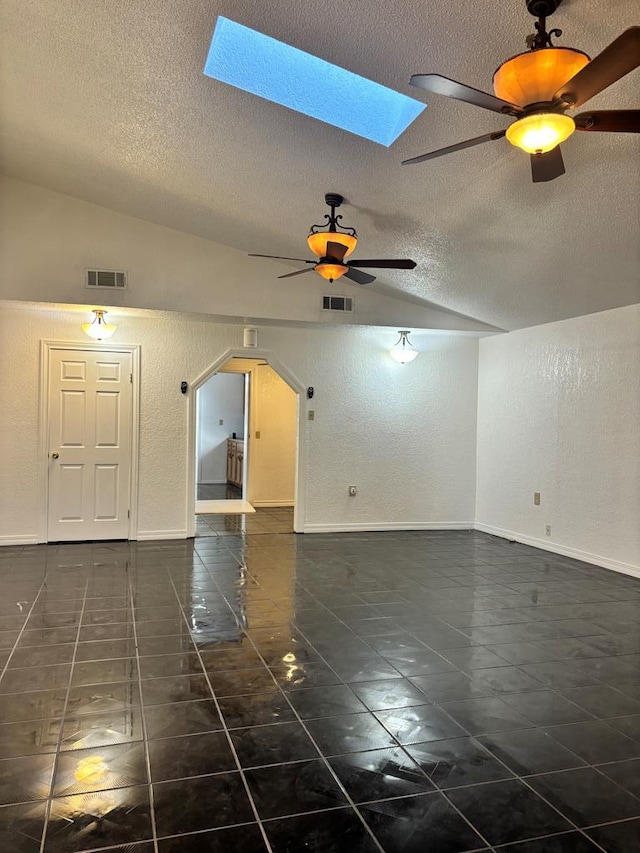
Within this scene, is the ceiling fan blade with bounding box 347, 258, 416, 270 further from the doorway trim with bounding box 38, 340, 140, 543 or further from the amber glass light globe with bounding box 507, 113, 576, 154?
the doorway trim with bounding box 38, 340, 140, 543

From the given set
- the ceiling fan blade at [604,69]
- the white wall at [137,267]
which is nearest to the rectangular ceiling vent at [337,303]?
the white wall at [137,267]

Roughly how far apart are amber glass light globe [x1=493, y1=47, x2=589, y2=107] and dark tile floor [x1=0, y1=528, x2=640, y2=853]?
2444 mm

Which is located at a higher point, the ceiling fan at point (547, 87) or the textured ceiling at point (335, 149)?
the textured ceiling at point (335, 149)

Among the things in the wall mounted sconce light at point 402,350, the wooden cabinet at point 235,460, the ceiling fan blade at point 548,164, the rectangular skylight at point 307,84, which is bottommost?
the wooden cabinet at point 235,460

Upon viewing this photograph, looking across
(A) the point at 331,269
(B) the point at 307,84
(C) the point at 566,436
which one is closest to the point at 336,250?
(A) the point at 331,269

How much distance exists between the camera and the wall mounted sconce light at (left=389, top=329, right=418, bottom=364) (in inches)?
274

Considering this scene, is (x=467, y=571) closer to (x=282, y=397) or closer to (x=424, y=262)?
(x=424, y=262)

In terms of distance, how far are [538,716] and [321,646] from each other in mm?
1234

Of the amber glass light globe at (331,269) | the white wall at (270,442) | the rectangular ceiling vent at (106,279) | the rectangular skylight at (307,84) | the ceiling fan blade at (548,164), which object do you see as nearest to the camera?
the ceiling fan blade at (548,164)

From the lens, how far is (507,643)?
3.52m

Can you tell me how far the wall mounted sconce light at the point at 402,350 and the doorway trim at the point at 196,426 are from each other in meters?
1.17

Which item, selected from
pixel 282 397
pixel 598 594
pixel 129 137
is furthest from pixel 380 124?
pixel 282 397

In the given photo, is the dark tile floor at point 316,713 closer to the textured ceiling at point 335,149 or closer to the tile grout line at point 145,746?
→ the tile grout line at point 145,746

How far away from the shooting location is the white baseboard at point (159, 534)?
20.7 ft
